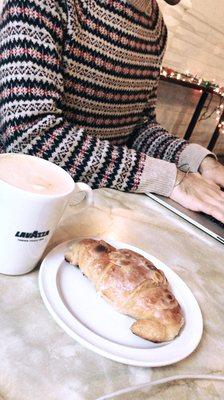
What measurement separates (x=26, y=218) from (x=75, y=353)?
0.16 meters

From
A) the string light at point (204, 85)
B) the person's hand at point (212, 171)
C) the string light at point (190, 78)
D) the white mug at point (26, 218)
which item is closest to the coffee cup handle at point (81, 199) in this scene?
the white mug at point (26, 218)

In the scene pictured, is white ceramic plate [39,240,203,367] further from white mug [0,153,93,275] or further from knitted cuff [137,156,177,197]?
knitted cuff [137,156,177,197]

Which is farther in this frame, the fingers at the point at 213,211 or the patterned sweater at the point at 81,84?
the fingers at the point at 213,211

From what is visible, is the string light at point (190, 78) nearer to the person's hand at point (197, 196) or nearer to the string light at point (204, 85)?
the string light at point (204, 85)

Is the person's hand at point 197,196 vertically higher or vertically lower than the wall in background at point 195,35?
lower

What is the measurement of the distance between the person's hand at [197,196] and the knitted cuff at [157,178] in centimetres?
2

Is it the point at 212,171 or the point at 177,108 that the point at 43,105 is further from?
the point at 177,108

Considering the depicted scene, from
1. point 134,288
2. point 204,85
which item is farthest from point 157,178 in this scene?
point 204,85

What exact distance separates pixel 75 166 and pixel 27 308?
18.1 inches

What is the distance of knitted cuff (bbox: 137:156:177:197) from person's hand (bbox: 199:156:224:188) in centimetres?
26

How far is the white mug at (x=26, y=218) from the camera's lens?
416 mm

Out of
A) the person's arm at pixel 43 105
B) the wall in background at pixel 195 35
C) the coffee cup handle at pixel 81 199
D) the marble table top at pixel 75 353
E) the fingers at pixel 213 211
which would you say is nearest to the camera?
the marble table top at pixel 75 353

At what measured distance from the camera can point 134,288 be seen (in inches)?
18.1

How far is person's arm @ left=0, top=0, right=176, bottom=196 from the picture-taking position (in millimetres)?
796
